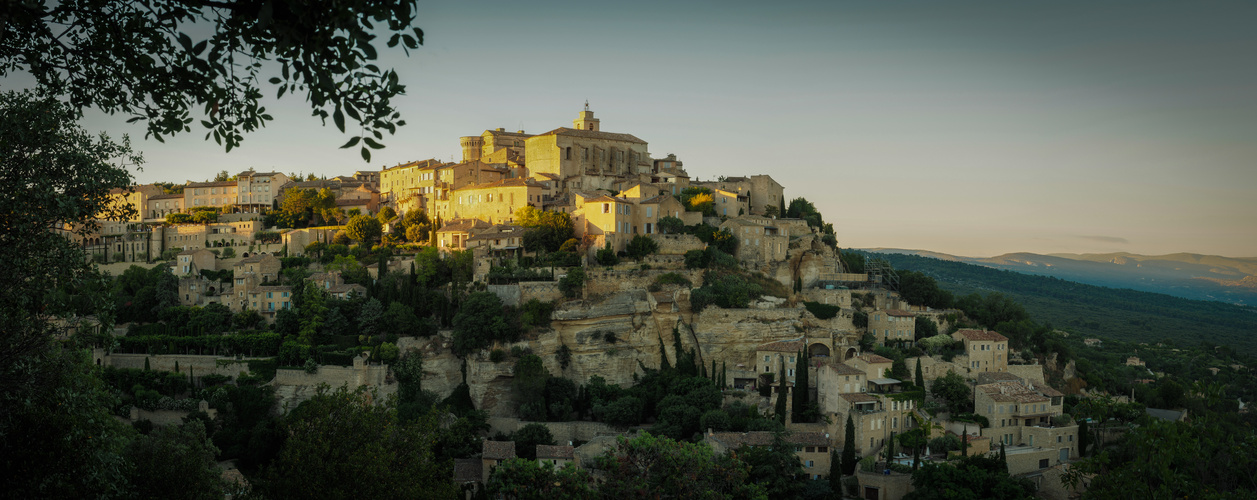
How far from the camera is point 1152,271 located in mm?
164875

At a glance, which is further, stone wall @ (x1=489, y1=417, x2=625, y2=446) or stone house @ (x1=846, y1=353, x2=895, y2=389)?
stone house @ (x1=846, y1=353, x2=895, y2=389)

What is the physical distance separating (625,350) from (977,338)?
15082 mm

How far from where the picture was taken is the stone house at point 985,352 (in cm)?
3569

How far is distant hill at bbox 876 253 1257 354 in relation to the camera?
234 feet

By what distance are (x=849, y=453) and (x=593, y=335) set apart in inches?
487

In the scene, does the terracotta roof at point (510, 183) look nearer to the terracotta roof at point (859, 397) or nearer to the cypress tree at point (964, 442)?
the terracotta roof at point (859, 397)

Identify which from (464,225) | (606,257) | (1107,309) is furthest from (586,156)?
(1107,309)

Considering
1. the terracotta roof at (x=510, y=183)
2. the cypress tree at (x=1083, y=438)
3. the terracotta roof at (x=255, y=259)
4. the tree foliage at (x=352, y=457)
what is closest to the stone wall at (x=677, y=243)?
the terracotta roof at (x=510, y=183)

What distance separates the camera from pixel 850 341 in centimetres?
3822

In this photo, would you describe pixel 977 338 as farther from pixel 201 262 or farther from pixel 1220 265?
pixel 1220 265

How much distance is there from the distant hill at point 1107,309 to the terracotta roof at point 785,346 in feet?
132

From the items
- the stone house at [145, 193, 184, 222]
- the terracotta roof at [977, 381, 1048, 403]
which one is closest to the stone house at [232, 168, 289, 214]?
the stone house at [145, 193, 184, 222]

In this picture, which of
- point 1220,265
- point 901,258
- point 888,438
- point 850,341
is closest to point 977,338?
point 850,341

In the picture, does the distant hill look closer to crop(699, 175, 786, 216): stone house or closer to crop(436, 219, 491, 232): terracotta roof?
crop(699, 175, 786, 216): stone house
